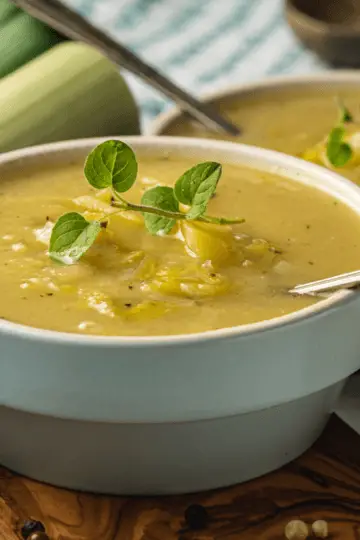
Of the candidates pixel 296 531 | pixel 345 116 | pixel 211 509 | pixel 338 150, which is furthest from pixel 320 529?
pixel 345 116

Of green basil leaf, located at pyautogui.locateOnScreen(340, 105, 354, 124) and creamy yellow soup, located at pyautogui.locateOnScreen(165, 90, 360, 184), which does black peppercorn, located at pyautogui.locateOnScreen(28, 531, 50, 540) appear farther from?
green basil leaf, located at pyautogui.locateOnScreen(340, 105, 354, 124)

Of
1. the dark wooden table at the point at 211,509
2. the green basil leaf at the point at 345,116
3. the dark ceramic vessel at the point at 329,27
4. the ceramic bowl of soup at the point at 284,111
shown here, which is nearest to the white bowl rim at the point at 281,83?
the ceramic bowl of soup at the point at 284,111

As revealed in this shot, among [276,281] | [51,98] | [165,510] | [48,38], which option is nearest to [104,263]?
[276,281]

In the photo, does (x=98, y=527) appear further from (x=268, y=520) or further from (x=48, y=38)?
(x=48, y=38)

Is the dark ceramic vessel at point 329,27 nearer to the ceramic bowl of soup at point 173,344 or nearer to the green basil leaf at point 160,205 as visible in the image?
the ceramic bowl of soup at point 173,344

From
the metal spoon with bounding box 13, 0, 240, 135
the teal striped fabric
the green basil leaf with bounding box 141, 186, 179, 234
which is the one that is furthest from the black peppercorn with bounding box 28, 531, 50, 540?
the teal striped fabric

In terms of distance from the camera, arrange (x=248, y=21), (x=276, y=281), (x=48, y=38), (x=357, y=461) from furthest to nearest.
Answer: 1. (x=248, y=21)
2. (x=48, y=38)
3. (x=357, y=461)
4. (x=276, y=281)
